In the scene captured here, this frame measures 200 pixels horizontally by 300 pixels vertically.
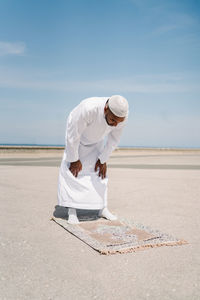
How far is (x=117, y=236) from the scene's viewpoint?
13.0ft

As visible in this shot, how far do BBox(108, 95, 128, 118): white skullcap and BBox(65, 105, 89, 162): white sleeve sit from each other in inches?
15.9

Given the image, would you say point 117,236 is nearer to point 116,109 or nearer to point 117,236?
point 117,236

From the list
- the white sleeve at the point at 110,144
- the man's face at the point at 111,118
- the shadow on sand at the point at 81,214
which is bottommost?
the shadow on sand at the point at 81,214

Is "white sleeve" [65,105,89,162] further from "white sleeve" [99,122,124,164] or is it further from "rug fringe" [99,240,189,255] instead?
"rug fringe" [99,240,189,255]

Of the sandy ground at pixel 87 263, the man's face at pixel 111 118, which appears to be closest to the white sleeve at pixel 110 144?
the man's face at pixel 111 118

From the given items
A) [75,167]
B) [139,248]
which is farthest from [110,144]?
[139,248]

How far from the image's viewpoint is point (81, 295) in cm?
243

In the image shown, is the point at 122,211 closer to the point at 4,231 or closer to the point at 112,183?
the point at 4,231

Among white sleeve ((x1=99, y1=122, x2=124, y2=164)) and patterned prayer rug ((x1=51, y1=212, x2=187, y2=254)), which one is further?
white sleeve ((x1=99, y1=122, x2=124, y2=164))

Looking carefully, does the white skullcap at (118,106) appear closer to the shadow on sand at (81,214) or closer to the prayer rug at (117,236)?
the prayer rug at (117,236)

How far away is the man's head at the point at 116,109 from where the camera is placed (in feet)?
13.4

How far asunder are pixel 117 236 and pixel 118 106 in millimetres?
1707

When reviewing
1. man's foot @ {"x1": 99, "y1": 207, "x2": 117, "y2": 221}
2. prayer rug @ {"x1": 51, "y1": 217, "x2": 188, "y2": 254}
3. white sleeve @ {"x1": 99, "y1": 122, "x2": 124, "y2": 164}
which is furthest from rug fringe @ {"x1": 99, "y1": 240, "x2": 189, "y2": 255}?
white sleeve @ {"x1": 99, "y1": 122, "x2": 124, "y2": 164}

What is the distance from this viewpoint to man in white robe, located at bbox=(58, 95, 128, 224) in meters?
4.29
